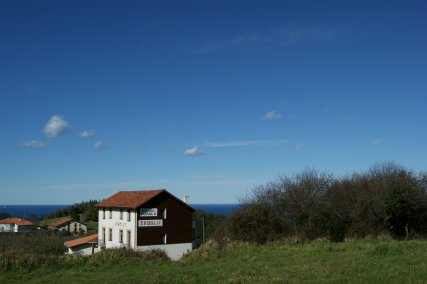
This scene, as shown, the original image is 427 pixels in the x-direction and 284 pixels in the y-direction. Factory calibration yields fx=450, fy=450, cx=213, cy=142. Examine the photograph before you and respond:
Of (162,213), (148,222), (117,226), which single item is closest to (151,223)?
(148,222)

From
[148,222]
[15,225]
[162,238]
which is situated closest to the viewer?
[148,222]

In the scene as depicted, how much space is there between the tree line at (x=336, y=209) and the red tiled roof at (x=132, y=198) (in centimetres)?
2894

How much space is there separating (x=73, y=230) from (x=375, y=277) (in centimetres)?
10094

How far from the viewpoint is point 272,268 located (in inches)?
537

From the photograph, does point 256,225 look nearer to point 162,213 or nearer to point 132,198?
point 162,213

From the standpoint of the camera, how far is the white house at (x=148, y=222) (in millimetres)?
52844

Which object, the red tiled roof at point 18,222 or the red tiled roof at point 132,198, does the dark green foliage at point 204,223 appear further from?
the red tiled roof at point 18,222

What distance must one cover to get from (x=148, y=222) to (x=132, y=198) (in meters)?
4.27

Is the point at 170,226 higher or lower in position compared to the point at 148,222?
lower

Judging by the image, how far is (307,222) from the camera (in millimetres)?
24734

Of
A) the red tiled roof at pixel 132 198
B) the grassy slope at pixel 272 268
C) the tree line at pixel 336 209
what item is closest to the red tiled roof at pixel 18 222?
the red tiled roof at pixel 132 198

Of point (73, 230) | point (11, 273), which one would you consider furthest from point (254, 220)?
point (73, 230)

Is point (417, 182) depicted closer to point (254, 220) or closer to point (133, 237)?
point (254, 220)

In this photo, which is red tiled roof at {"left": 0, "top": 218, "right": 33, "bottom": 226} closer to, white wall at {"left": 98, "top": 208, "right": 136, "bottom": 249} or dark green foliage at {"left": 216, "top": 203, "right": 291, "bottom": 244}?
white wall at {"left": 98, "top": 208, "right": 136, "bottom": 249}
